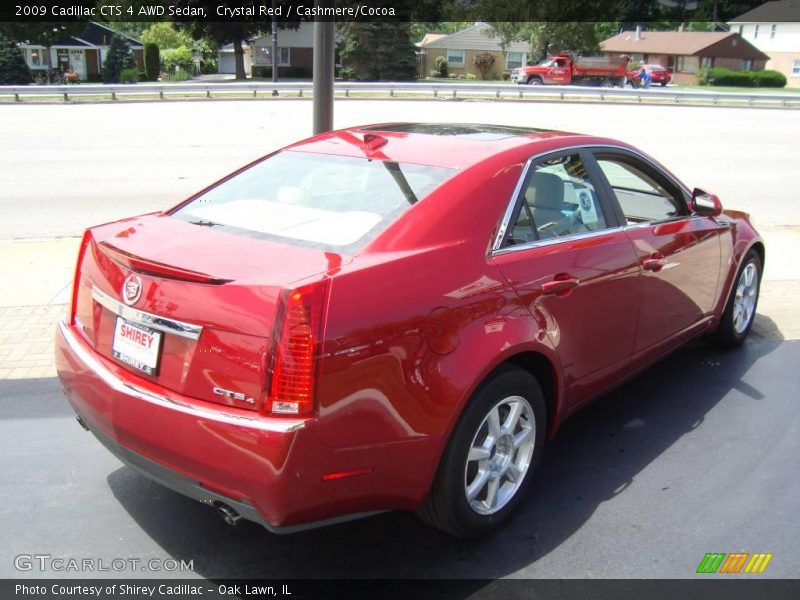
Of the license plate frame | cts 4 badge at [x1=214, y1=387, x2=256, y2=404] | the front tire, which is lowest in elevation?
the front tire

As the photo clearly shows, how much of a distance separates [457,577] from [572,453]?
1.27 metres

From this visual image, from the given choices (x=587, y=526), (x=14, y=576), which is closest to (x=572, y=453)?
(x=587, y=526)

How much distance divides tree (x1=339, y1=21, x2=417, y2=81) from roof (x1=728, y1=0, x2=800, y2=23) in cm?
4195

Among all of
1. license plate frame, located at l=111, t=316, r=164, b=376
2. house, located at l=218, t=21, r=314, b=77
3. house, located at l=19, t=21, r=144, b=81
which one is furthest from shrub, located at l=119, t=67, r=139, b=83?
license plate frame, located at l=111, t=316, r=164, b=376

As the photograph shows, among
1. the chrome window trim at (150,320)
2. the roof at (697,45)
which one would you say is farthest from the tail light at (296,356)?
the roof at (697,45)

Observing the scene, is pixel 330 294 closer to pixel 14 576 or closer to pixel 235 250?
pixel 235 250

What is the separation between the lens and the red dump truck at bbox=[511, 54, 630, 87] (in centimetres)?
4891

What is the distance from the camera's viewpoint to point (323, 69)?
20.3ft

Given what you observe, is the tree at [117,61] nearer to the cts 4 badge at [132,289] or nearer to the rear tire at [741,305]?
the rear tire at [741,305]

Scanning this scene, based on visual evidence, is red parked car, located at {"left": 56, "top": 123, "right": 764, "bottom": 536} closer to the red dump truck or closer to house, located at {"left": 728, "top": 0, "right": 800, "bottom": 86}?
the red dump truck

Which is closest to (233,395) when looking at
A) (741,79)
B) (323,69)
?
(323,69)

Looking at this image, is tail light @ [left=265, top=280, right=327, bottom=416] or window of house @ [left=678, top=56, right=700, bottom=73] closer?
tail light @ [left=265, top=280, right=327, bottom=416]

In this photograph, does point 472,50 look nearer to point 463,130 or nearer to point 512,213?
point 463,130

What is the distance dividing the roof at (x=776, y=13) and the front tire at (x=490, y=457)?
8149 cm
